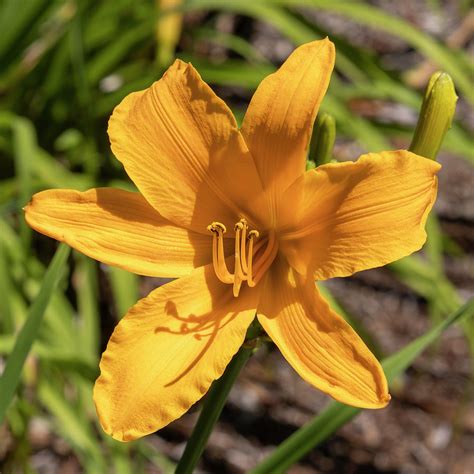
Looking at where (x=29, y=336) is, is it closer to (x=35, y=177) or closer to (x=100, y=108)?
(x=35, y=177)

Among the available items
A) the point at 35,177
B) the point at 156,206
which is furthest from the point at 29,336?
the point at 35,177

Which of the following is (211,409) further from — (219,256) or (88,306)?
(88,306)

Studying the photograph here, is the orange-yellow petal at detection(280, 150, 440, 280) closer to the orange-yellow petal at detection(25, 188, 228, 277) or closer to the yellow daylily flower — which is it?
the yellow daylily flower

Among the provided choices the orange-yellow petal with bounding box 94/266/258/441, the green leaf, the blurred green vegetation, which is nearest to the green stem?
the orange-yellow petal with bounding box 94/266/258/441

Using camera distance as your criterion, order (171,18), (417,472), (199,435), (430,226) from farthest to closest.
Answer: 1. (171,18)
2. (417,472)
3. (430,226)
4. (199,435)

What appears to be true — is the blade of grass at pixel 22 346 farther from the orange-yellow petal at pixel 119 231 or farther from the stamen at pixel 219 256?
the stamen at pixel 219 256

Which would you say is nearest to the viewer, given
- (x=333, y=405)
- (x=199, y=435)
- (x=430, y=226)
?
(x=199, y=435)

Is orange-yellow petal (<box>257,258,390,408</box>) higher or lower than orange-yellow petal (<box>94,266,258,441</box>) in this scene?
higher
